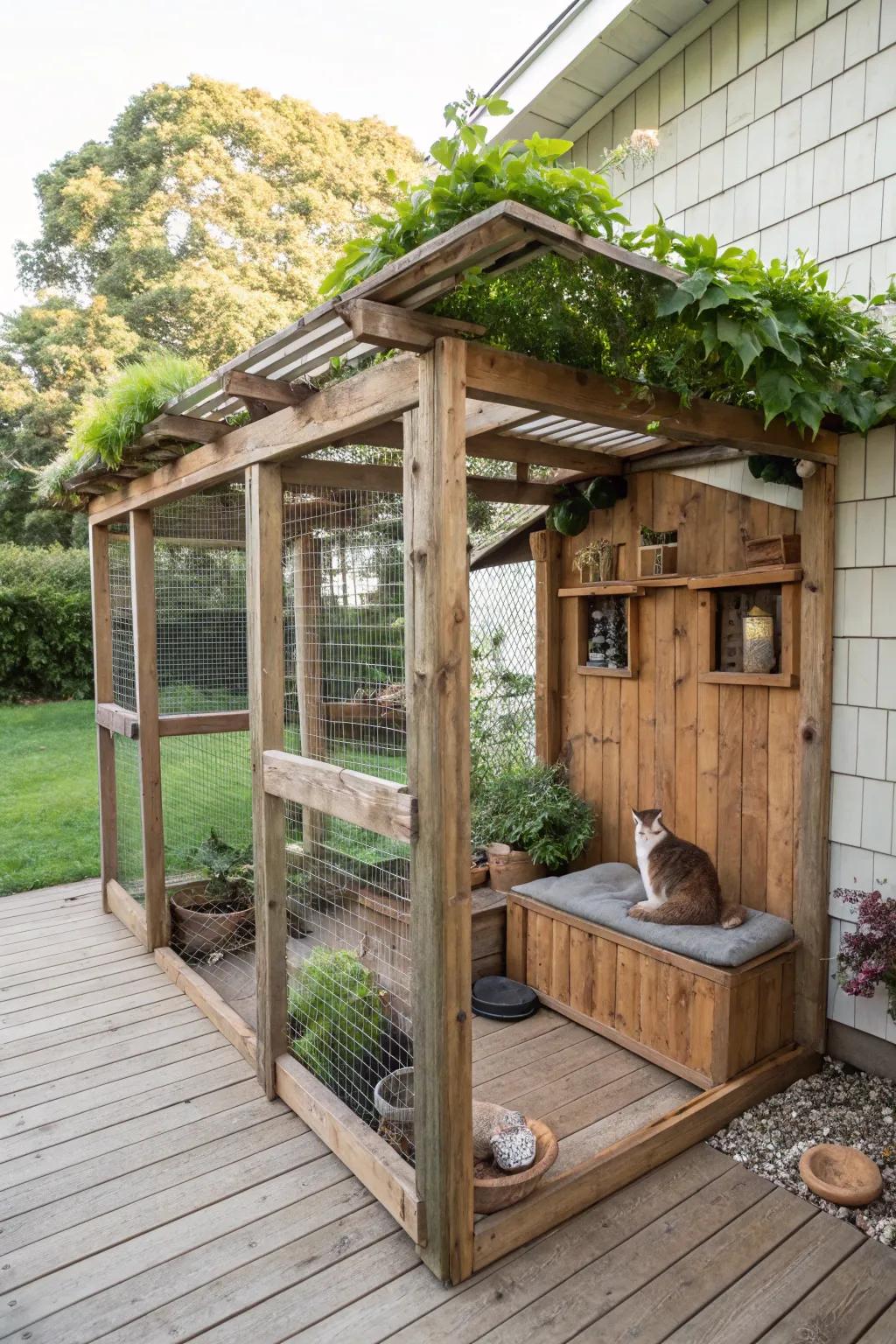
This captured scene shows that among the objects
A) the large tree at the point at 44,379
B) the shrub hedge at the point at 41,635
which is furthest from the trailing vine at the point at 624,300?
the large tree at the point at 44,379

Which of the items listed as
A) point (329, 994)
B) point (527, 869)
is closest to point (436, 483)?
point (329, 994)

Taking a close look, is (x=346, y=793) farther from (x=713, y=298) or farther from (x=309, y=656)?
(x=309, y=656)

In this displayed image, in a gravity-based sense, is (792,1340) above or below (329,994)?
below

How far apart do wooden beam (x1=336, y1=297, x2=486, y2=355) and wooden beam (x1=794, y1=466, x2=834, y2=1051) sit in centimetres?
167

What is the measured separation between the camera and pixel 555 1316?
195cm

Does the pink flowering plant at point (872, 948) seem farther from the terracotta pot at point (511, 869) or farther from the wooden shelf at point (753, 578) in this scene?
the terracotta pot at point (511, 869)

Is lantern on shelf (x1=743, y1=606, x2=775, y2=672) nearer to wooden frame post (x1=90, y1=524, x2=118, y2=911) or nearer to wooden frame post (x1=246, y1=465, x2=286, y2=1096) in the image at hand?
wooden frame post (x1=246, y1=465, x2=286, y2=1096)

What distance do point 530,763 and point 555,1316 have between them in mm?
2730

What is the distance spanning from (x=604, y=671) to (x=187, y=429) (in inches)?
82.8

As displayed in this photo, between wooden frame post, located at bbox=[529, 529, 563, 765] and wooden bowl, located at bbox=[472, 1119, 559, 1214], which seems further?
wooden frame post, located at bbox=[529, 529, 563, 765]

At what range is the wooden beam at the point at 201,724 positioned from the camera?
3.96 m

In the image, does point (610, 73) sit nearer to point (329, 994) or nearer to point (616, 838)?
point (616, 838)

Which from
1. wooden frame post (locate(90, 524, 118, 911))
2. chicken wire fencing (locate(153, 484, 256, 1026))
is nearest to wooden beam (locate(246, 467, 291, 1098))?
chicken wire fencing (locate(153, 484, 256, 1026))

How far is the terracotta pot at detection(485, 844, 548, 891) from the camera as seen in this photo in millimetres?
3811
